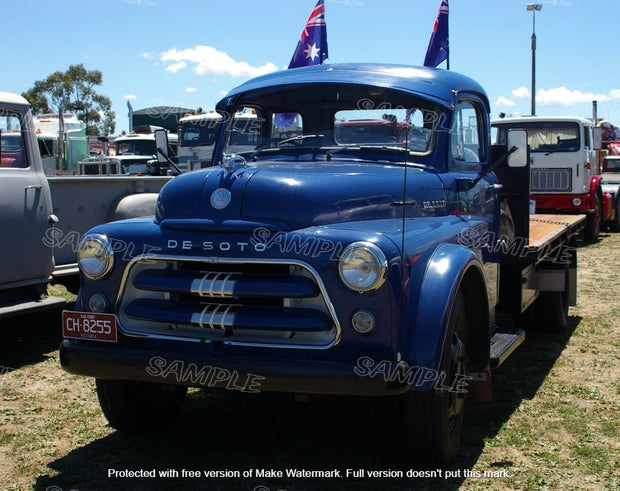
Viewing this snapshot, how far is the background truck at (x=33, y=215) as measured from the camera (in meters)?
6.14

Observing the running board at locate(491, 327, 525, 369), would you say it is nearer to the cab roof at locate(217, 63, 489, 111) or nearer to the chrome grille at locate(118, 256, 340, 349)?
the chrome grille at locate(118, 256, 340, 349)

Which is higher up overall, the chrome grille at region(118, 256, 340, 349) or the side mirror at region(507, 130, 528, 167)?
the side mirror at region(507, 130, 528, 167)

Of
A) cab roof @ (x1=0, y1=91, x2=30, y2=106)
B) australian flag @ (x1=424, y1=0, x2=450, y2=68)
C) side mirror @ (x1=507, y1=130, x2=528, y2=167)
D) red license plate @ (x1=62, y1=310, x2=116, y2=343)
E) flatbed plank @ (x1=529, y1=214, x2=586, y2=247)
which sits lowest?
red license plate @ (x1=62, y1=310, x2=116, y2=343)

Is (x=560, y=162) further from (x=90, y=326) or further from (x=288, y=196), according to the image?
(x=90, y=326)

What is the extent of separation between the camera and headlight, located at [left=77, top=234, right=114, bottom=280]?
371 centimetres

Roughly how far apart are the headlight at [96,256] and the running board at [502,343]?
221 cm

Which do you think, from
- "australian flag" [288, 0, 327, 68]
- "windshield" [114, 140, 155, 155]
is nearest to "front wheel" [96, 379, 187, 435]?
"australian flag" [288, 0, 327, 68]

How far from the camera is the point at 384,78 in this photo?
4555mm

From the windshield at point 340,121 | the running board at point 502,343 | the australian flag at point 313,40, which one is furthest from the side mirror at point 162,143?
the australian flag at point 313,40

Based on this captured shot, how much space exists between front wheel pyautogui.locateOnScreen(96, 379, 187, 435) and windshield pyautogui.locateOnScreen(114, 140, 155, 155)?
2039 centimetres

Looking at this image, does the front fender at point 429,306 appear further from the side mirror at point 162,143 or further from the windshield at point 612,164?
the windshield at point 612,164

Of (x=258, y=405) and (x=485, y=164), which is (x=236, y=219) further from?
(x=485, y=164)

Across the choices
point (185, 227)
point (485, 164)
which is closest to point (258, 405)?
point (185, 227)

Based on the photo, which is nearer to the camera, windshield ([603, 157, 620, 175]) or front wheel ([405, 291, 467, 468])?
front wheel ([405, 291, 467, 468])
